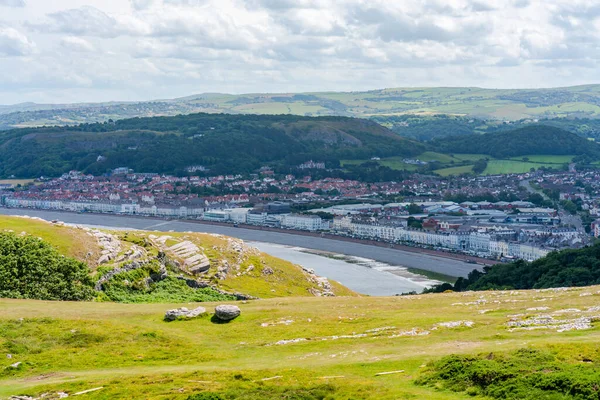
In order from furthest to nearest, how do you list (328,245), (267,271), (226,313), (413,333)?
(328,245), (267,271), (226,313), (413,333)

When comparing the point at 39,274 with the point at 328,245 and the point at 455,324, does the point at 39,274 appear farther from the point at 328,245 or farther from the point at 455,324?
the point at 328,245

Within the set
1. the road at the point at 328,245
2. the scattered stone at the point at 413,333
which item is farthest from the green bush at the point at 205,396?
the road at the point at 328,245

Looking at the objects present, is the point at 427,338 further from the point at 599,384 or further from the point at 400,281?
the point at 400,281

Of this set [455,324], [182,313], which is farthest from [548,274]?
[182,313]

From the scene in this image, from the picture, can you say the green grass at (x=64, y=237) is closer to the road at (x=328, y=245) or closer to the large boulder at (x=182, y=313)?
the large boulder at (x=182, y=313)

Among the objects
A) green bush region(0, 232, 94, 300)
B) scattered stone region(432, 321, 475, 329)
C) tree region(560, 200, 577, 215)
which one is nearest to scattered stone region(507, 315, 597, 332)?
scattered stone region(432, 321, 475, 329)

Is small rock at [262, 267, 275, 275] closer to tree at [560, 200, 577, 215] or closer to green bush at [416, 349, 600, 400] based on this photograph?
green bush at [416, 349, 600, 400]
